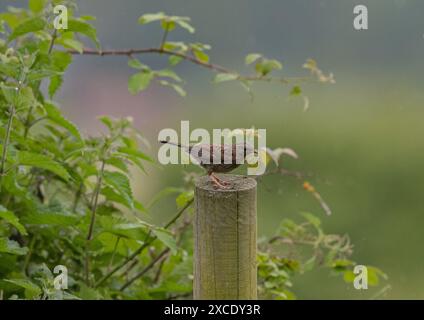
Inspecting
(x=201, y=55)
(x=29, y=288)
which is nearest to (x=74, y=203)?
(x=201, y=55)

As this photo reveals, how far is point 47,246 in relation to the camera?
2.22m

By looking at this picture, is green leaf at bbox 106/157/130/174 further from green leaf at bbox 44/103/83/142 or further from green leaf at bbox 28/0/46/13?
green leaf at bbox 28/0/46/13

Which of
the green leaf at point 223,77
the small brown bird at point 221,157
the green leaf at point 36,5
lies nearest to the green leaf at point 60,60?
the green leaf at point 36,5

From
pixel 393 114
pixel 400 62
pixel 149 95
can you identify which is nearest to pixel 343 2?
pixel 400 62

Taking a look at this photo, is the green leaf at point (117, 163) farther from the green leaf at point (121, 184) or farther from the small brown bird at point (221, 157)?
the small brown bird at point (221, 157)

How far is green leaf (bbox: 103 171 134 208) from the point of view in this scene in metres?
1.87

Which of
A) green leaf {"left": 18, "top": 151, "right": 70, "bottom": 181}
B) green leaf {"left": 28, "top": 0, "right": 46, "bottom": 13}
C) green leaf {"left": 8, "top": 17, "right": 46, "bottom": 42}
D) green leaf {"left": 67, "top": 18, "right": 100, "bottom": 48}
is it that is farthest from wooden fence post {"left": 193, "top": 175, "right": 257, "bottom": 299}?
green leaf {"left": 28, "top": 0, "right": 46, "bottom": 13}

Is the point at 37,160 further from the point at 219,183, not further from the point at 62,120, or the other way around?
the point at 219,183

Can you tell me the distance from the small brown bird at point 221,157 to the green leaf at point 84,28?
53 cm

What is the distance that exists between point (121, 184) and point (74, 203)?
65 centimetres

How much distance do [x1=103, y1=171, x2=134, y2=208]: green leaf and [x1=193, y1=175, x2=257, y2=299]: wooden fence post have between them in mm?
352

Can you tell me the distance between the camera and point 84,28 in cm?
196
